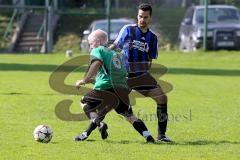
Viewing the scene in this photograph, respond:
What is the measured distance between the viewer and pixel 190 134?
37.8ft

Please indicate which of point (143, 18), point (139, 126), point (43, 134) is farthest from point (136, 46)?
point (43, 134)

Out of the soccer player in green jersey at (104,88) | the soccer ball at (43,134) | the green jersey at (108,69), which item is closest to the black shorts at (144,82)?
the soccer player in green jersey at (104,88)

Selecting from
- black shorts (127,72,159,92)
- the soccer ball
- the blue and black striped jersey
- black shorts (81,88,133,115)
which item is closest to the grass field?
the soccer ball

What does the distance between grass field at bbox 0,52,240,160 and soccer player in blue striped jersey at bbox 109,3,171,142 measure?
22.0 inches

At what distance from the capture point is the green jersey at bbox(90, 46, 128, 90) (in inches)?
409

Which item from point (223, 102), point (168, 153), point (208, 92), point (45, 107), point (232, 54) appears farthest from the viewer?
point (232, 54)

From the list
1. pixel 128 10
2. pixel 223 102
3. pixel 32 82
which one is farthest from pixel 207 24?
pixel 223 102

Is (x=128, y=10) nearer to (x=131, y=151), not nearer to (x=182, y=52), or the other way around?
(x=182, y=52)

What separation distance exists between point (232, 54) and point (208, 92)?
12.2 metres

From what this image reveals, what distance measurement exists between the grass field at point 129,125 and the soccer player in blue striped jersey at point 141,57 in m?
0.56

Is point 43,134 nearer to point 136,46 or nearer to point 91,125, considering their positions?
point 91,125

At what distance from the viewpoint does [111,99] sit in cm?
1055

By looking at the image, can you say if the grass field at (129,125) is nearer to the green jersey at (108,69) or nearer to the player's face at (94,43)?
the green jersey at (108,69)

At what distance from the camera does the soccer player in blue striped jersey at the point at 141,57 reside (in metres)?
10.6
